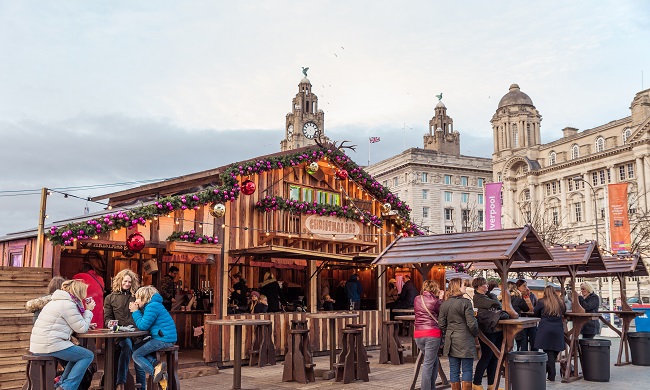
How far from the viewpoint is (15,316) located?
31.7 feet

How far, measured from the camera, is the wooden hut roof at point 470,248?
30.6 ft

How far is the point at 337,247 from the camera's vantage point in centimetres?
1591

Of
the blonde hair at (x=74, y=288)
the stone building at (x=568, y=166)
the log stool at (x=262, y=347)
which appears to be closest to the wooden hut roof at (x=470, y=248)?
the log stool at (x=262, y=347)

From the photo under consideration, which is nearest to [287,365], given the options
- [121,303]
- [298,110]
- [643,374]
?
[121,303]

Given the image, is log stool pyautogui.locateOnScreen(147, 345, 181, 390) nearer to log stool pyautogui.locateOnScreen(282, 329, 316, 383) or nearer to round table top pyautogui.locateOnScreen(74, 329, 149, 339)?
round table top pyautogui.locateOnScreen(74, 329, 149, 339)

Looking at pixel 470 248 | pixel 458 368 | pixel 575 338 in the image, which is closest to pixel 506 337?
pixel 458 368

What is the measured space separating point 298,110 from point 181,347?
100948 millimetres

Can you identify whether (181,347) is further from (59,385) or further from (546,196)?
(546,196)

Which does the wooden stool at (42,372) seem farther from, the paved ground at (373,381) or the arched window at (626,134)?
the arched window at (626,134)

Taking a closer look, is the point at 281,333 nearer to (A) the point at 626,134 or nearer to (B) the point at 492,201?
(B) the point at 492,201

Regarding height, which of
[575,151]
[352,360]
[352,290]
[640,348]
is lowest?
[640,348]

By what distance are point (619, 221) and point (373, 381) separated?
71.0ft

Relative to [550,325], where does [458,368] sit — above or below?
below

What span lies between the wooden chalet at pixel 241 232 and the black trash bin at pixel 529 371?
524cm
